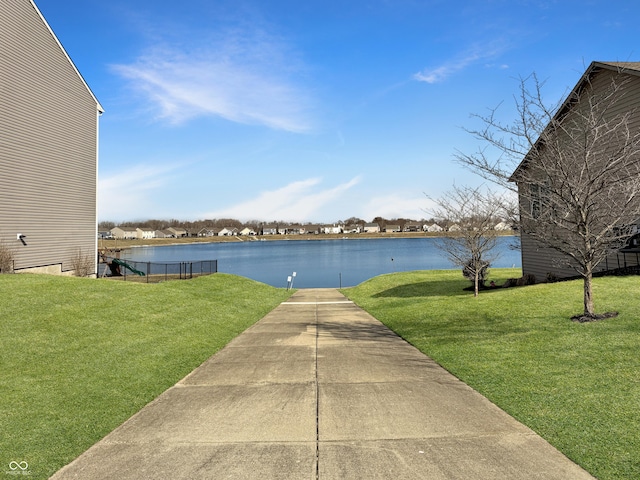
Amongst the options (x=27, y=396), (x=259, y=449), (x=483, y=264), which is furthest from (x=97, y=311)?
(x=483, y=264)

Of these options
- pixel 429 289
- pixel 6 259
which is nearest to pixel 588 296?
pixel 429 289

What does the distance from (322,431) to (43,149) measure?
2329 cm

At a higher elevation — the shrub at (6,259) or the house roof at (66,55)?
the house roof at (66,55)

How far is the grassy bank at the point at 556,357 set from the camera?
4875mm

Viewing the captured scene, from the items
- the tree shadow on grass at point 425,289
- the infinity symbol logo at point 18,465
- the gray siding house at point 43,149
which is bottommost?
the infinity symbol logo at point 18,465

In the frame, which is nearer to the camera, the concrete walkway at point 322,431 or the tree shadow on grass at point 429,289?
the concrete walkway at point 322,431

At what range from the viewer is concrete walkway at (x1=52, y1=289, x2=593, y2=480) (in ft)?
14.1

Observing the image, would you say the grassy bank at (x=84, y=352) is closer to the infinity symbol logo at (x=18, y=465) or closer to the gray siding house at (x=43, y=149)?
the infinity symbol logo at (x=18, y=465)

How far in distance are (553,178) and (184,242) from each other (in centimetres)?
18850

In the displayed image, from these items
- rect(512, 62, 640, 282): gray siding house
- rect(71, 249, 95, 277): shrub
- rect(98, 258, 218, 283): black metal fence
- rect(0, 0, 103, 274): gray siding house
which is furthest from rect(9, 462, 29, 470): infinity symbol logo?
rect(71, 249, 95, 277): shrub

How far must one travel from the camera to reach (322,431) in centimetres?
521

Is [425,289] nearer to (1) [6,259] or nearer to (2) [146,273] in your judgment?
(1) [6,259]

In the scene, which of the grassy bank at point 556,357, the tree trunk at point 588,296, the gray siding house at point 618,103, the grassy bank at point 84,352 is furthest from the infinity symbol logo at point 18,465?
the gray siding house at point 618,103

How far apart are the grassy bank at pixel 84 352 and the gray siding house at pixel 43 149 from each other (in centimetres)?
636
